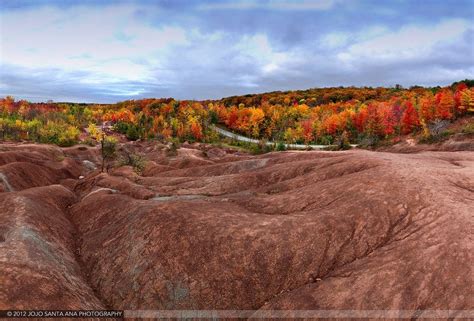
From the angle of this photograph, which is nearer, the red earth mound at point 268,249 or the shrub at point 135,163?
the red earth mound at point 268,249

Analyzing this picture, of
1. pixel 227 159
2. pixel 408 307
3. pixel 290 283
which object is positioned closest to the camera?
pixel 408 307

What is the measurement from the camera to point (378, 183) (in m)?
33.6

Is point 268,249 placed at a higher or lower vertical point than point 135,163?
lower

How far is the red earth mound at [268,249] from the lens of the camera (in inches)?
909

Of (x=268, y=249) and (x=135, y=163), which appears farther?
(x=135, y=163)

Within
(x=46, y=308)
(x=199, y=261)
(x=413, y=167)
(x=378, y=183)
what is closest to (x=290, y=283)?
(x=199, y=261)

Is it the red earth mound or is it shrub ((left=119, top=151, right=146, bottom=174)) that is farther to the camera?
shrub ((left=119, top=151, right=146, bottom=174))

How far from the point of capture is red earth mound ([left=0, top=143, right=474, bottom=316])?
23.1 meters

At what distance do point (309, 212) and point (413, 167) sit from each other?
497 inches

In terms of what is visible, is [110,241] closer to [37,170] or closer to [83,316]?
[83,316]

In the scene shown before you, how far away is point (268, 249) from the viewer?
2817 centimetres

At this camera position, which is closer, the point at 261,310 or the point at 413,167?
the point at 261,310

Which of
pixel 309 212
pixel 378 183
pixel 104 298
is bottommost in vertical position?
pixel 104 298

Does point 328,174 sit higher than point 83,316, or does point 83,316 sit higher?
point 328,174
